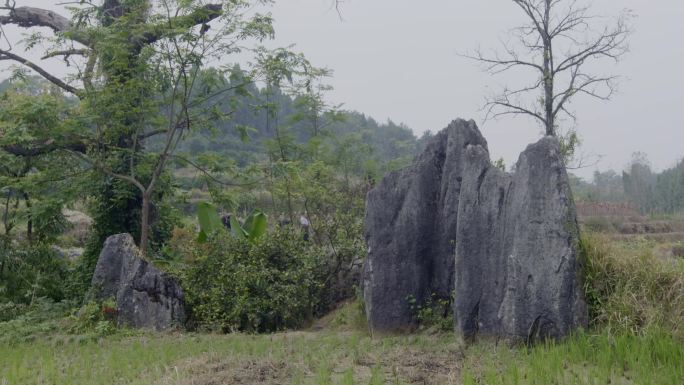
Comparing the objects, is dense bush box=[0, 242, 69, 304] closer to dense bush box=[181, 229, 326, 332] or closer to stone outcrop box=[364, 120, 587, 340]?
dense bush box=[181, 229, 326, 332]

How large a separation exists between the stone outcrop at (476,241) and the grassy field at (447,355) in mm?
335

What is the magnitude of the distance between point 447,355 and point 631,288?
2.06 m

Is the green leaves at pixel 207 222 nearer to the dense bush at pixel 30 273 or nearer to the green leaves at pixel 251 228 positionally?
the green leaves at pixel 251 228

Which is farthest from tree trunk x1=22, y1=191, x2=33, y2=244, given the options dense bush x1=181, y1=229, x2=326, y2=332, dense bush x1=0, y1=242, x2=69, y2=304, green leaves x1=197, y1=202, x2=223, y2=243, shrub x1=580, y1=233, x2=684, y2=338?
shrub x1=580, y1=233, x2=684, y2=338

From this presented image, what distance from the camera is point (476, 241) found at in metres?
7.76

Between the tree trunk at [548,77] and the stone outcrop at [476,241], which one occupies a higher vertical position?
the tree trunk at [548,77]

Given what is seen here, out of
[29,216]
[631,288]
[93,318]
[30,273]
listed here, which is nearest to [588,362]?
[631,288]

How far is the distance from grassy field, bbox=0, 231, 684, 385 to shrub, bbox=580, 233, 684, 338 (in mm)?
10

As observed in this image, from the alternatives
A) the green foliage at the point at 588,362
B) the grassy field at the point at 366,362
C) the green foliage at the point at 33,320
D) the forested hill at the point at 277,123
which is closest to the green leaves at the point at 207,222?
the forested hill at the point at 277,123

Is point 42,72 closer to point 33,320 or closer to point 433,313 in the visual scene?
point 33,320

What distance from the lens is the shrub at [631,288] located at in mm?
6688

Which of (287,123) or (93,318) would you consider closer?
(93,318)

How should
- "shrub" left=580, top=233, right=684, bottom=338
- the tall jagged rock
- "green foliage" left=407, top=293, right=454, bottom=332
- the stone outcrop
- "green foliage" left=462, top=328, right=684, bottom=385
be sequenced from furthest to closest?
the tall jagged rock, "green foliage" left=407, top=293, right=454, bottom=332, the stone outcrop, "shrub" left=580, top=233, right=684, bottom=338, "green foliage" left=462, top=328, right=684, bottom=385

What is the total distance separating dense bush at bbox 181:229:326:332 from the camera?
33.8ft
